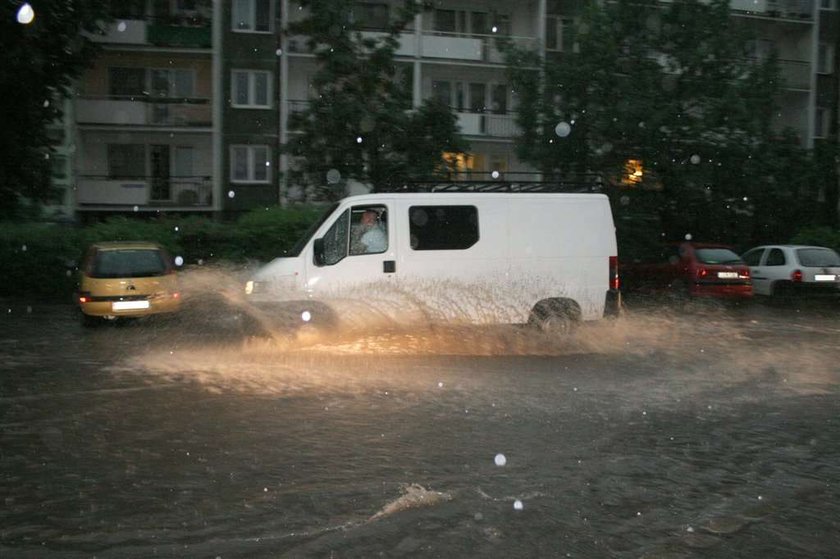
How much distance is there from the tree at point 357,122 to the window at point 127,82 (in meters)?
13.6

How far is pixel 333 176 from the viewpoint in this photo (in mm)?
22219

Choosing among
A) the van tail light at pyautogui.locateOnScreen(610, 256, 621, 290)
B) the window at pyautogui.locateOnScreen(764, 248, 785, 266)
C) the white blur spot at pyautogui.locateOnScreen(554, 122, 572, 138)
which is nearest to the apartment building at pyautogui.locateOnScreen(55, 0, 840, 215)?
the white blur spot at pyautogui.locateOnScreen(554, 122, 572, 138)

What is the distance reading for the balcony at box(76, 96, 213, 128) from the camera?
107ft

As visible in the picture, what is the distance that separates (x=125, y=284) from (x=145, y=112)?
18445 mm

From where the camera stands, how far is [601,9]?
Answer: 2575cm

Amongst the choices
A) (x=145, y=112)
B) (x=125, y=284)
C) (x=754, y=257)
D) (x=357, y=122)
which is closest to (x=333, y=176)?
(x=357, y=122)

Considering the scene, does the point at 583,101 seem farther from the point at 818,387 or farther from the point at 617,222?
the point at 818,387

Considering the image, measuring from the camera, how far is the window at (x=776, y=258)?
891 inches

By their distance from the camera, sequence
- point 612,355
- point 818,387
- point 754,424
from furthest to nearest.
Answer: point 612,355
point 818,387
point 754,424

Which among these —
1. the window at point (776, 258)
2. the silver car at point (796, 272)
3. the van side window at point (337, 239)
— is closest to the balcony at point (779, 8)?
the window at point (776, 258)

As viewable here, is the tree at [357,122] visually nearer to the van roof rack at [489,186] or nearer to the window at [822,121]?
the van roof rack at [489,186]

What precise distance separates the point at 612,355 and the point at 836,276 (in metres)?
11.4

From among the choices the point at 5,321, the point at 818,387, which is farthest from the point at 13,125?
the point at 818,387

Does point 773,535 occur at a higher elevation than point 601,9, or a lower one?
lower
